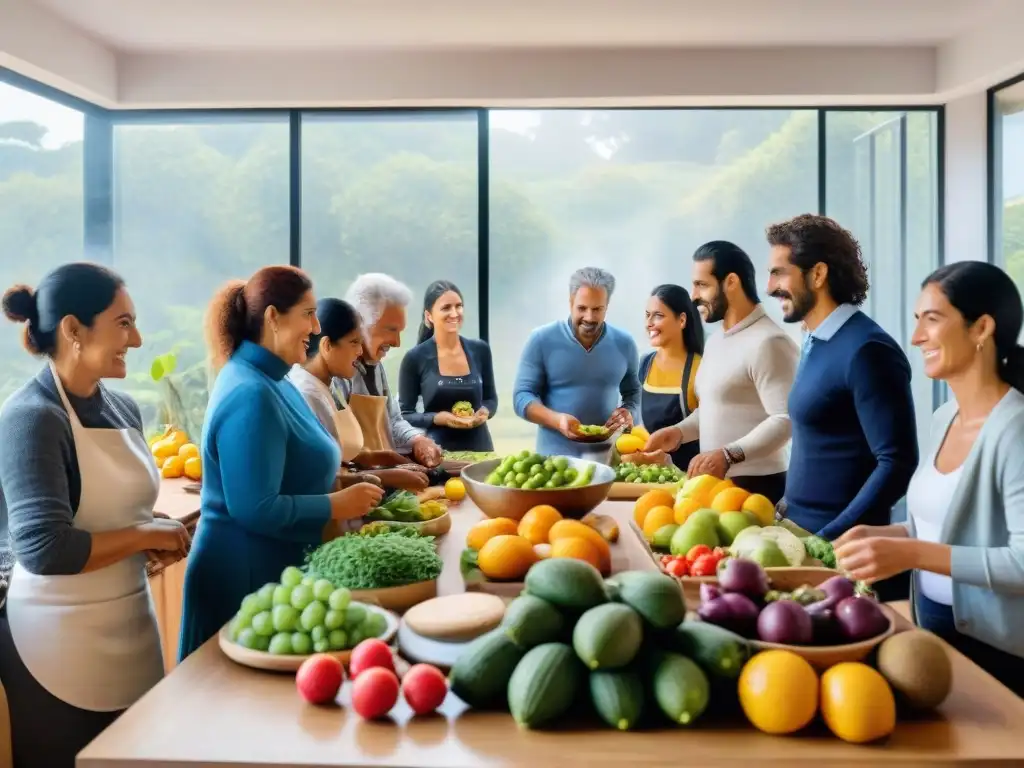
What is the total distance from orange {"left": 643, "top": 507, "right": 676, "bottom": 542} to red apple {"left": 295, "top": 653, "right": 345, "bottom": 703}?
3.53ft

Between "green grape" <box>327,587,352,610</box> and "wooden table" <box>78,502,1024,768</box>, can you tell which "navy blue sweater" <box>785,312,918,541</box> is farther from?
"green grape" <box>327,587,352,610</box>

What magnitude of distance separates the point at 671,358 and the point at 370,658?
3.28m

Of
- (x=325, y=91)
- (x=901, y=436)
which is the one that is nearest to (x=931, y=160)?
(x=325, y=91)

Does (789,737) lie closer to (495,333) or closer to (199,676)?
(199,676)

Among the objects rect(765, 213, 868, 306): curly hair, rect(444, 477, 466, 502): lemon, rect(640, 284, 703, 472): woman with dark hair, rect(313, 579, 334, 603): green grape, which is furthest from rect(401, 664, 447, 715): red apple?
rect(640, 284, 703, 472): woman with dark hair

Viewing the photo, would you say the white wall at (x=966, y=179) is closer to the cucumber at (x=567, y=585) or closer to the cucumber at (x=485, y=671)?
the cucumber at (x=567, y=585)

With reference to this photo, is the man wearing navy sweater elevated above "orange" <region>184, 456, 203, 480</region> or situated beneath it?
elevated above

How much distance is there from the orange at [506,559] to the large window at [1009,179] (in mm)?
4366

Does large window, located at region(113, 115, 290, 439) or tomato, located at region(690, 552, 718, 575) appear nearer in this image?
tomato, located at region(690, 552, 718, 575)

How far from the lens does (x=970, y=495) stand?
6.27ft

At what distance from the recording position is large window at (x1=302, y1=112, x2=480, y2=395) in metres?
5.88

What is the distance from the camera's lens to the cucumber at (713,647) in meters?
1.34

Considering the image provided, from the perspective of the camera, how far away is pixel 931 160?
600 cm

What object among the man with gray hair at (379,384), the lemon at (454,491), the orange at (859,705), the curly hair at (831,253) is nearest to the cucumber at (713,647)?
→ the orange at (859,705)
